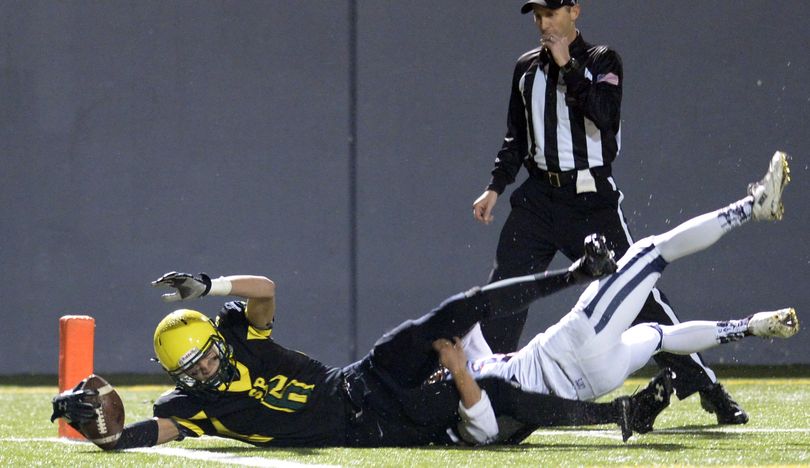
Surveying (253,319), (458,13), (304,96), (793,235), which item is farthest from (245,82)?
(253,319)

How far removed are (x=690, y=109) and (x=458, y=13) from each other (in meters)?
1.69

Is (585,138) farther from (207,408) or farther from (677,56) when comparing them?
(677,56)

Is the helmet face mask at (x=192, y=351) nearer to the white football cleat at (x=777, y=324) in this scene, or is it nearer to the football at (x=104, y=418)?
the football at (x=104, y=418)

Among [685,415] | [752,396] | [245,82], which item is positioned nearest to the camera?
[685,415]

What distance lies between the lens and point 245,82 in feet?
30.1

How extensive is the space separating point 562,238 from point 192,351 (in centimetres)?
161

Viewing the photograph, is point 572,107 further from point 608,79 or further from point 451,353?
point 451,353

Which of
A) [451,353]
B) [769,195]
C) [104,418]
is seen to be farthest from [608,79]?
[104,418]

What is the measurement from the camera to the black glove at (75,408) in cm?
443

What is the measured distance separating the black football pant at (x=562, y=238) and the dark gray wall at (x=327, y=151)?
3685 millimetres

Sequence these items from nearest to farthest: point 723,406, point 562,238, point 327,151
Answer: point 562,238 → point 723,406 → point 327,151

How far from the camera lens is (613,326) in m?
4.64

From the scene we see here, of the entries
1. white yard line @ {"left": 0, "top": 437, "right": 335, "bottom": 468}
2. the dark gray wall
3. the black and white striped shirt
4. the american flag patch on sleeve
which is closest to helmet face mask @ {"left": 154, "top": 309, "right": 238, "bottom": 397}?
white yard line @ {"left": 0, "top": 437, "right": 335, "bottom": 468}

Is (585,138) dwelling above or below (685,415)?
above
